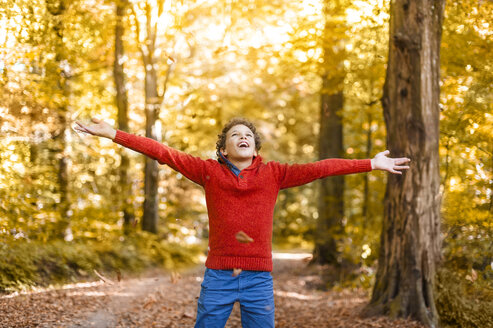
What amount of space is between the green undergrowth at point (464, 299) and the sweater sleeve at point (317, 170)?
2.61m

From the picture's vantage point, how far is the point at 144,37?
40.2 feet

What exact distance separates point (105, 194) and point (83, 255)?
4.05m

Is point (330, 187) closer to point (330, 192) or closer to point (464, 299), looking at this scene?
point (330, 192)

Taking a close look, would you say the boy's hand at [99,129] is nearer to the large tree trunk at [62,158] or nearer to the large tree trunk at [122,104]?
the large tree trunk at [62,158]

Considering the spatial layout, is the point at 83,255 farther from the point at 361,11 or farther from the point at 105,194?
the point at 361,11

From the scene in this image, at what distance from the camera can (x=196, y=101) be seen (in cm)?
1380

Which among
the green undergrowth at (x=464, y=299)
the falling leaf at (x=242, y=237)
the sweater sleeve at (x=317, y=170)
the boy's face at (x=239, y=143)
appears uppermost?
the boy's face at (x=239, y=143)

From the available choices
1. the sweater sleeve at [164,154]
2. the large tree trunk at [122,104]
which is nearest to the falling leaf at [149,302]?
the sweater sleeve at [164,154]

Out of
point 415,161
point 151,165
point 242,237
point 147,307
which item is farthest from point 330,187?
point 242,237

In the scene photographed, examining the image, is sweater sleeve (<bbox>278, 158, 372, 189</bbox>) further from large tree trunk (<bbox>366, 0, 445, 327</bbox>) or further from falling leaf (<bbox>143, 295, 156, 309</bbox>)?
falling leaf (<bbox>143, 295, 156, 309</bbox>)

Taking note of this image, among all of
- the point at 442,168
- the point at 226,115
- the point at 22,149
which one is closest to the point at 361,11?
the point at 442,168

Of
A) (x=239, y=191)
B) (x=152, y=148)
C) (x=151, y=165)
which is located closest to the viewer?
(x=152, y=148)

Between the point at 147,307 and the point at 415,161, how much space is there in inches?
154

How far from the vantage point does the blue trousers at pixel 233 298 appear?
11.7 feet
